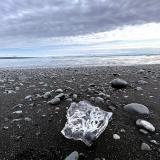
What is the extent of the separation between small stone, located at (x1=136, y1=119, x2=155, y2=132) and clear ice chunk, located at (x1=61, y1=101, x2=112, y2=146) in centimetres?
64

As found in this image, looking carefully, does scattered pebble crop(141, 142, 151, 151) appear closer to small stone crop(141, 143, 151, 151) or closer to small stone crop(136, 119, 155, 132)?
small stone crop(141, 143, 151, 151)

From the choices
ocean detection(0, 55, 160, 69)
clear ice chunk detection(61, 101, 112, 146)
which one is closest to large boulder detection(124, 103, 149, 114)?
clear ice chunk detection(61, 101, 112, 146)

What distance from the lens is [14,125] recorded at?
15.1ft

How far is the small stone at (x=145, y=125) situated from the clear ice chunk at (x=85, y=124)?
638 mm

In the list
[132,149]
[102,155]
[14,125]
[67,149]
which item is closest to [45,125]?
[14,125]

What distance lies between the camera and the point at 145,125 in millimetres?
4172

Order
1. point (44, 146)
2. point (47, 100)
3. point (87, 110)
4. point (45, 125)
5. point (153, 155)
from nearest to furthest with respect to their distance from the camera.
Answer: point (153, 155) → point (44, 146) → point (87, 110) → point (45, 125) → point (47, 100)

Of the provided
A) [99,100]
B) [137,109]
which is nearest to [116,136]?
[137,109]

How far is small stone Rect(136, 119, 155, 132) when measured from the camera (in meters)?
4.10

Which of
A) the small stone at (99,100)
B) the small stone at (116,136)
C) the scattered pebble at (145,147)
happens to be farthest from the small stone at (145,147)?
the small stone at (99,100)

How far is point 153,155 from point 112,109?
5.61 ft

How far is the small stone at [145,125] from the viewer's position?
4.10 meters

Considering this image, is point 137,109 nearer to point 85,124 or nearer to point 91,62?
point 85,124

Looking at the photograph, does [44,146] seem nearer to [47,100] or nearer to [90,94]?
[47,100]
